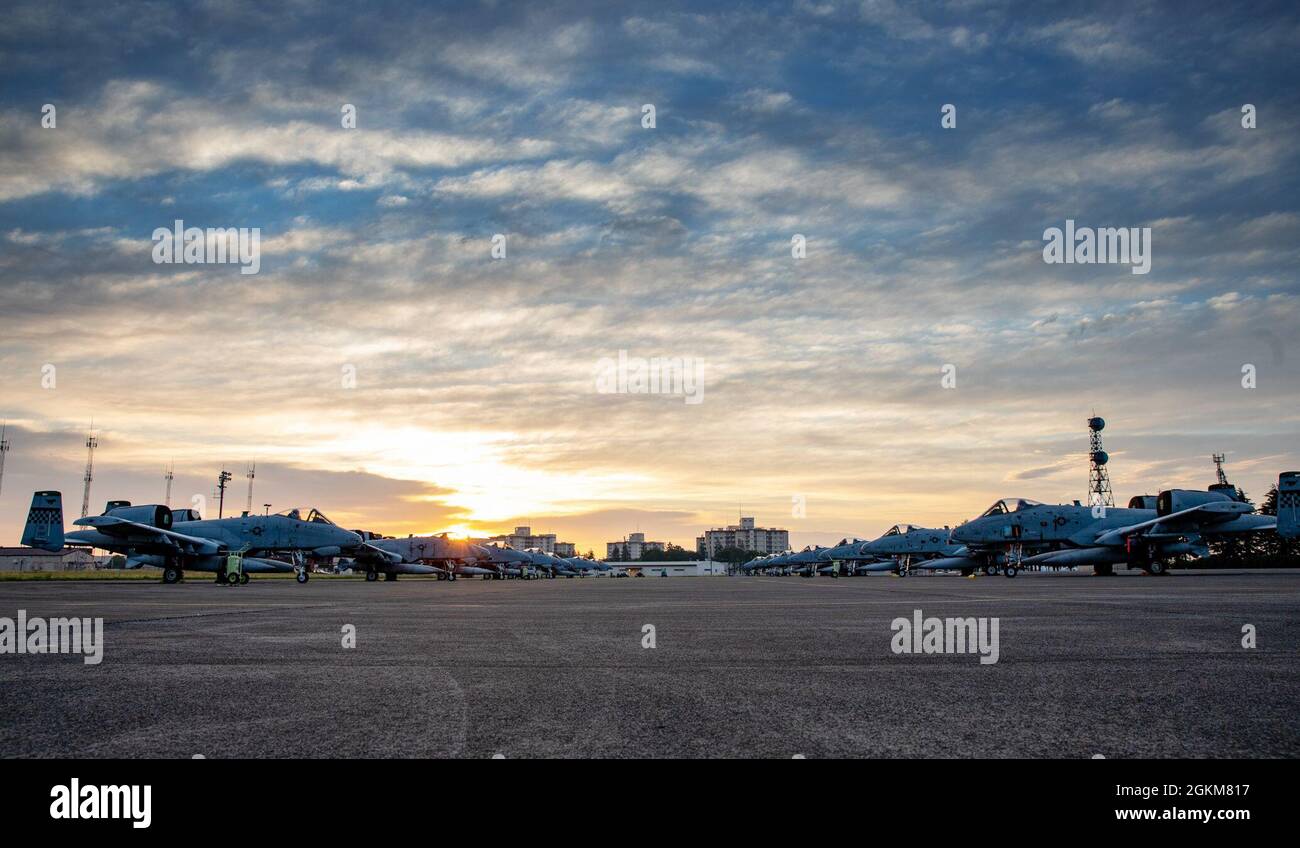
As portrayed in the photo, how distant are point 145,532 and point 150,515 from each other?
12.2ft

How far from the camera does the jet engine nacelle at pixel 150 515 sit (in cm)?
3788

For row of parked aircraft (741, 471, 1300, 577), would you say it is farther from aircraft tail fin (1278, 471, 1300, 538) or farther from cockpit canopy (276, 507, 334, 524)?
cockpit canopy (276, 507, 334, 524)

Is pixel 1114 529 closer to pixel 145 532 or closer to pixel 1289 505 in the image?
pixel 1289 505

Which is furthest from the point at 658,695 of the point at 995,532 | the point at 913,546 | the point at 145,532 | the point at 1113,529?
the point at 913,546

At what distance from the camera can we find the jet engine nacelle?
37.9 meters

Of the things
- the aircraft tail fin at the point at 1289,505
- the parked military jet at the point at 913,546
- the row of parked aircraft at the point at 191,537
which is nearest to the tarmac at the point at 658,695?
the row of parked aircraft at the point at 191,537

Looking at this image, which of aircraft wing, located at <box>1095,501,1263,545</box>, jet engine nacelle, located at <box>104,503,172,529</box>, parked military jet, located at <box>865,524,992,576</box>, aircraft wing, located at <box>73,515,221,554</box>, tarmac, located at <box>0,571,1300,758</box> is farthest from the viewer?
parked military jet, located at <box>865,524,992,576</box>

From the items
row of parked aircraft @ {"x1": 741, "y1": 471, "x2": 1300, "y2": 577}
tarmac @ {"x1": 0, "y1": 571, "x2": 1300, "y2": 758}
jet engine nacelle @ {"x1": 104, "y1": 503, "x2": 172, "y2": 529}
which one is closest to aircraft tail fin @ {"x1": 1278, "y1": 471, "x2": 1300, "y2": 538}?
row of parked aircraft @ {"x1": 741, "y1": 471, "x2": 1300, "y2": 577}

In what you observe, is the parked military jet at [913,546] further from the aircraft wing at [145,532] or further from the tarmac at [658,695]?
the tarmac at [658,695]

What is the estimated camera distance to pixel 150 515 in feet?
125

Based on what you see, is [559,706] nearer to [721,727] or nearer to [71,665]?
[721,727]

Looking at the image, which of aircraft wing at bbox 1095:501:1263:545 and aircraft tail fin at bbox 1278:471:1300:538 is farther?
aircraft wing at bbox 1095:501:1263:545
